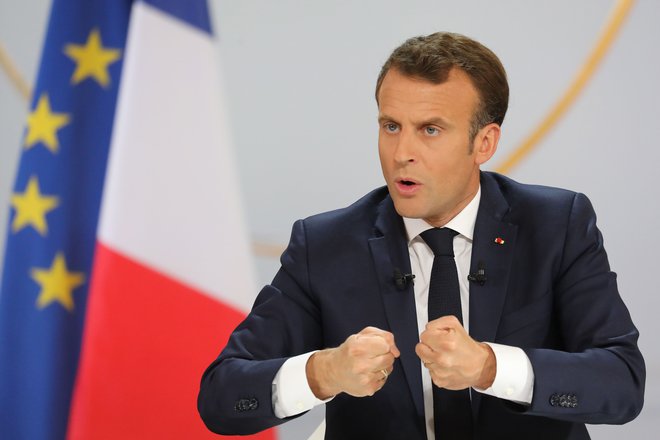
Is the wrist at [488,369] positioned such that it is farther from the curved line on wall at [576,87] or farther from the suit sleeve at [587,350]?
the curved line on wall at [576,87]

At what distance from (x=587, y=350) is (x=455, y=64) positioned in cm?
78

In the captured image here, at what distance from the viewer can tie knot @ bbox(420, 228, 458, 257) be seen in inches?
93.0

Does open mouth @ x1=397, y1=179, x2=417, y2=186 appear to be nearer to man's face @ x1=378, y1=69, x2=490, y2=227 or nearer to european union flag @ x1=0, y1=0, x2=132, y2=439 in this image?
man's face @ x1=378, y1=69, x2=490, y2=227

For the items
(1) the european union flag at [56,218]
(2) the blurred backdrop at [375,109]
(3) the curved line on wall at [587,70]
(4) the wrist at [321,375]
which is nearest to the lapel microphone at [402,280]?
(4) the wrist at [321,375]

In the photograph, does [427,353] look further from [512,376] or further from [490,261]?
[490,261]

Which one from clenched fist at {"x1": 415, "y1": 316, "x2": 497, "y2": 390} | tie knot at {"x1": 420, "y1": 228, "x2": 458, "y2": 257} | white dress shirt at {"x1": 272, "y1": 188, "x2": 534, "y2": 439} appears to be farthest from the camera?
tie knot at {"x1": 420, "y1": 228, "x2": 458, "y2": 257}

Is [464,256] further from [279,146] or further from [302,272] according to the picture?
[279,146]

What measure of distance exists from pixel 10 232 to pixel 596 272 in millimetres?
1963

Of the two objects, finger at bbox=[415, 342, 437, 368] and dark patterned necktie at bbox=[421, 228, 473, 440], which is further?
dark patterned necktie at bbox=[421, 228, 473, 440]

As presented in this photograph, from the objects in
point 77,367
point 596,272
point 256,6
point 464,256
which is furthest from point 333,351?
point 256,6

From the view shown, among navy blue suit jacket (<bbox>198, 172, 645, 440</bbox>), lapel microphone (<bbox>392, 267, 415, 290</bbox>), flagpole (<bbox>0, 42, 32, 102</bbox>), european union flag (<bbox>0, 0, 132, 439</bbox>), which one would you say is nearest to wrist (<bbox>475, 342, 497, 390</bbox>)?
navy blue suit jacket (<bbox>198, 172, 645, 440</bbox>)

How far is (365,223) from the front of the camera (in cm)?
251

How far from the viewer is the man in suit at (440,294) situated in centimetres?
210

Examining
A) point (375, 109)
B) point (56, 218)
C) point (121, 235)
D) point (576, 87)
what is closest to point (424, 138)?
point (121, 235)
